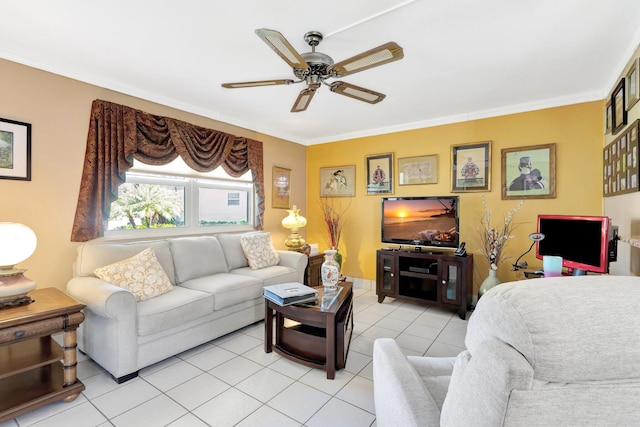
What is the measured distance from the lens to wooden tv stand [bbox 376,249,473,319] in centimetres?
339

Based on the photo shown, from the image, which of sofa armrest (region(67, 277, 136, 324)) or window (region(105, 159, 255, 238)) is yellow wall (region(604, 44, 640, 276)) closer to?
sofa armrest (region(67, 277, 136, 324))

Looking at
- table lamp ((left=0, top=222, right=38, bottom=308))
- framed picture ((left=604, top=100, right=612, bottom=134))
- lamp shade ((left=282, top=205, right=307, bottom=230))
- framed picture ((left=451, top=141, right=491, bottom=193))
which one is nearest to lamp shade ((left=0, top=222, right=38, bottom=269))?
table lamp ((left=0, top=222, right=38, bottom=308))

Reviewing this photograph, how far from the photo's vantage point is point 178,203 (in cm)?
358

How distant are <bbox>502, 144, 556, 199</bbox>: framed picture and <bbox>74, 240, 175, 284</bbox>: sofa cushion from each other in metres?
3.81

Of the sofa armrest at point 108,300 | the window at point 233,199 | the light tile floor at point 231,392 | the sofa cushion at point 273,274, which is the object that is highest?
the window at point 233,199

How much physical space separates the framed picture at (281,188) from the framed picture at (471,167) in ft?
7.95

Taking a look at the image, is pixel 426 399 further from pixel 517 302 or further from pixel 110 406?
pixel 110 406

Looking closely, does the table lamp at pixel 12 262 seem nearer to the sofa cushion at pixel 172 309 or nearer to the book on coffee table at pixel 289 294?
the sofa cushion at pixel 172 309

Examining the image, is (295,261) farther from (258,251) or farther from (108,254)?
(108,254)

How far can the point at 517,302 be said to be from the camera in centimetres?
62

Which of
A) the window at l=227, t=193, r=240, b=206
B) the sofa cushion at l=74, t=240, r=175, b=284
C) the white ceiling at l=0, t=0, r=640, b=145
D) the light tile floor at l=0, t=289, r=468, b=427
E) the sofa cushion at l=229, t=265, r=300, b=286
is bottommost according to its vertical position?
the light tile floor at l=0, t=289, r=468, b=427

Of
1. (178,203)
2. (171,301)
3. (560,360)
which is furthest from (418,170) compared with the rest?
(560,360)

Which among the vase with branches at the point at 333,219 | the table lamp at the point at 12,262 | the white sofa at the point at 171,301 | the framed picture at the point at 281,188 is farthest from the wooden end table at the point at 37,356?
the vase with branches at the point at 333,219

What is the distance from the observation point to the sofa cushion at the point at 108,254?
8.29 ft
